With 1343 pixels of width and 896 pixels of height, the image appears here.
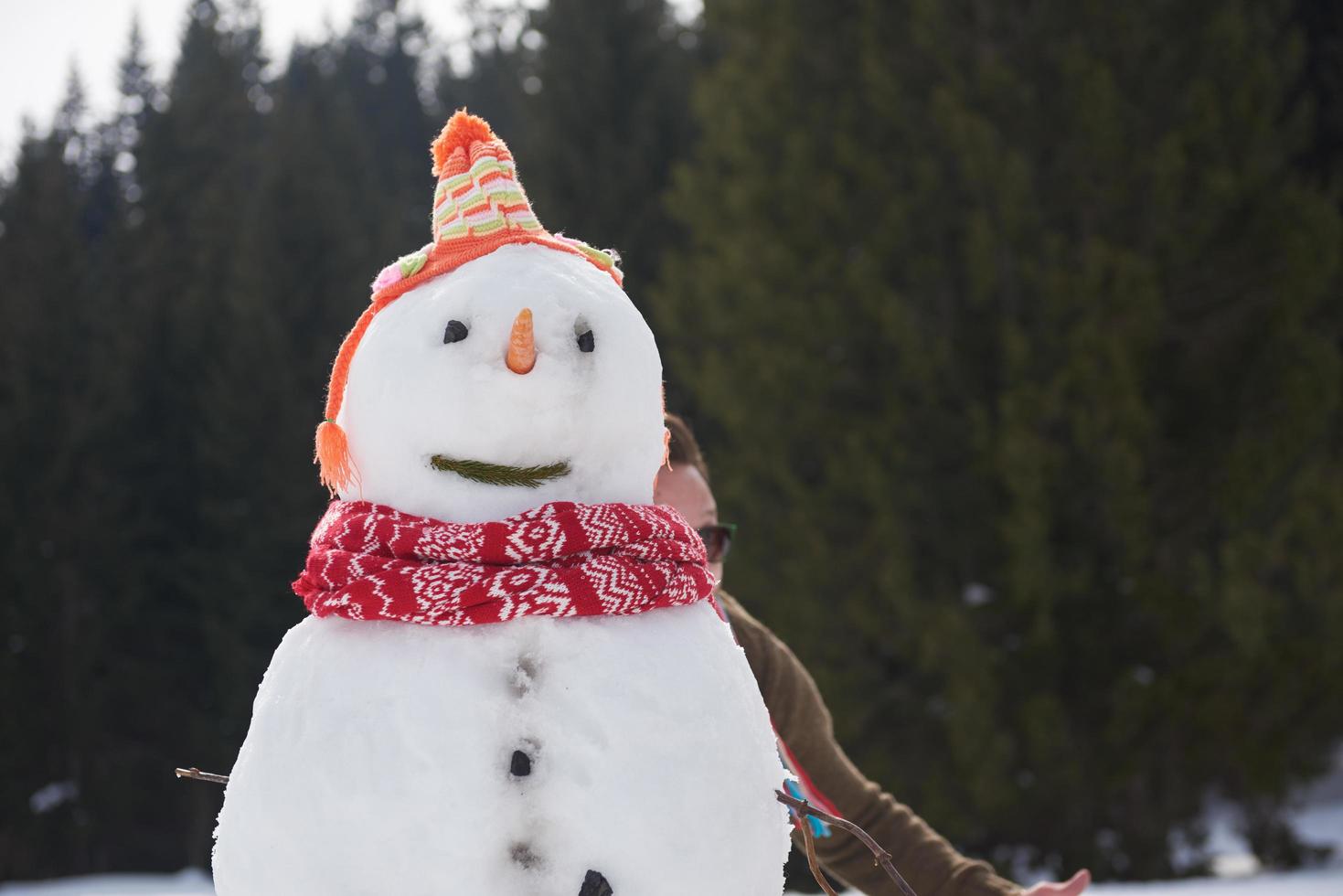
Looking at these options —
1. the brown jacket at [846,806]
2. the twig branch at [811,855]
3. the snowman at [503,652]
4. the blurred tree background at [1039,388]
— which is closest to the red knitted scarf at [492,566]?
the snowman at [503,652]

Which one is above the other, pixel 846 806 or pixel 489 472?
pixel 489 472

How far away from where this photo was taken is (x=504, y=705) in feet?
5.16

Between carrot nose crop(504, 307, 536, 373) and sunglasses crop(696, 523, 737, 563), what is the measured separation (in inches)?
44.4

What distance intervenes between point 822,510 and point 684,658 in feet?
19.7

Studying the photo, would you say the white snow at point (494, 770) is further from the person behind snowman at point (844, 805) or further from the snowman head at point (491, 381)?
the person behind snowman at point (844, 805)

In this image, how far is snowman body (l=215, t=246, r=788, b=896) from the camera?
1.53m

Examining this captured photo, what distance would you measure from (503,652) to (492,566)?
10 cm

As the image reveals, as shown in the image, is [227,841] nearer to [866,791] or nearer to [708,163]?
[866,791]

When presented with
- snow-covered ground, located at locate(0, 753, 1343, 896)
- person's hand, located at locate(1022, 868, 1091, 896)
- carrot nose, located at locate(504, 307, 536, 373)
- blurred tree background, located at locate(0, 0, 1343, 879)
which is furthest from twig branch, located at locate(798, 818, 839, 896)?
blurred tree background, located at locate(0, 0, 1343, 879)

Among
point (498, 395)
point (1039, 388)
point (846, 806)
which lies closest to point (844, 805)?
point (846, 806)

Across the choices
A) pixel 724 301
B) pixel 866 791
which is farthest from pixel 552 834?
pixel 724 301

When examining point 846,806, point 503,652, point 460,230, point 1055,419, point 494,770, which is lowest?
point 846,806

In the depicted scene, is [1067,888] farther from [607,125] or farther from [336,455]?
[607,125]

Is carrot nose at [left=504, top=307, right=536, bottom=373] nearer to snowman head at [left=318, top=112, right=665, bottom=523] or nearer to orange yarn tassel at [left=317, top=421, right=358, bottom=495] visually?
snowman head at [left=318, top=112, right=665, bottom=523]
